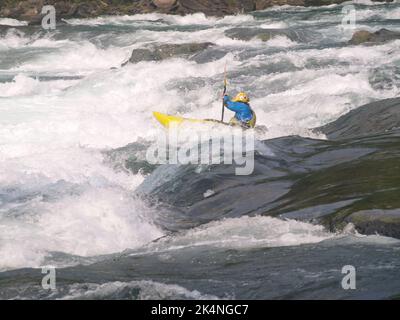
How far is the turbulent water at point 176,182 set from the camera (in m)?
5.69

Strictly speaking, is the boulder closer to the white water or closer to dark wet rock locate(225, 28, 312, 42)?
the white water

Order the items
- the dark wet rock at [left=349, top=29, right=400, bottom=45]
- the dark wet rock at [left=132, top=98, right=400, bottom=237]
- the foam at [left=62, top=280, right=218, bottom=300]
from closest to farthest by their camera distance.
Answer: the foam at [left=62, top=280, right=218, bottom=300] < the dark wet rock at [left=132, top=98, right=400, bottom=237] < the dark wet rock at [left=349, top=29, right=400, bottom=45]

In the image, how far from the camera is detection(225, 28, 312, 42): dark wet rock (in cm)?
2253

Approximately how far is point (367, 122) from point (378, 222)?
15.8 feet

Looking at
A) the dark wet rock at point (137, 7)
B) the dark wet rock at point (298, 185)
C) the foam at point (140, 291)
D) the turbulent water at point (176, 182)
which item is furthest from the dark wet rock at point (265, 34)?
the foam at point (140, 291)

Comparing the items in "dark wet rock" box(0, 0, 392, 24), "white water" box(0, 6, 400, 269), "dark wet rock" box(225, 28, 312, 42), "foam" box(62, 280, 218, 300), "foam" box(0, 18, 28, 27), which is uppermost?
"dark wet rock" box(0, 0, 392, 24)

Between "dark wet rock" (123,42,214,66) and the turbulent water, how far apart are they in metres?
0.37

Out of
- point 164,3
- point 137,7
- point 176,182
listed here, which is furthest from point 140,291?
point 137,7

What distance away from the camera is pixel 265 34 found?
22.5m

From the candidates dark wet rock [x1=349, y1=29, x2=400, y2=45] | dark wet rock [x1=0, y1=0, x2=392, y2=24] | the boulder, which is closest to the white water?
dark wet rock [x1=349, y1=29, x2=400, y2=45]

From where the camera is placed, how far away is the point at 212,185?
833 cm

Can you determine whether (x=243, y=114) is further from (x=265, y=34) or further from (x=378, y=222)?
(x=265, y=34)

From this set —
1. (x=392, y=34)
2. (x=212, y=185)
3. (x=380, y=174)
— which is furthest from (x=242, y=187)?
(x=392, y=34)
